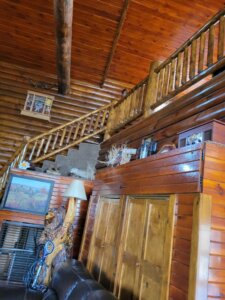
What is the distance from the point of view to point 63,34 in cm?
414

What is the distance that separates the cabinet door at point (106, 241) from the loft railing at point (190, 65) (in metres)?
1.68

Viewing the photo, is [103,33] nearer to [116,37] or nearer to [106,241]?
[116,37]

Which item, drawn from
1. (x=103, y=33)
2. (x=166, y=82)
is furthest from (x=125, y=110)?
(x=103, y=33)

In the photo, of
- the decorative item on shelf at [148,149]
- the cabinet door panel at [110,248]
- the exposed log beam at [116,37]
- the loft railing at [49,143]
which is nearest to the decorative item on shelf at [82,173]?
the loft railing at [49,143]

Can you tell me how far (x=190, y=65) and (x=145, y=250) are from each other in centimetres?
221

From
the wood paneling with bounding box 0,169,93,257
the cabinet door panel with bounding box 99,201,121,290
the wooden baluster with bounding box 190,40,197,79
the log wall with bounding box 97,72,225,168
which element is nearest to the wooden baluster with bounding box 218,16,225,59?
the log wall with bounding box 97,72,225,168

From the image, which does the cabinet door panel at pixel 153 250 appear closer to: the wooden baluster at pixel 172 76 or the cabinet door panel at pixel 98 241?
the cabinet door panel at pixel 98 241

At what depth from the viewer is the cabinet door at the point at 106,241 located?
2.82m

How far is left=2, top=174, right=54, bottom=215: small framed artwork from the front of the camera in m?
4.73

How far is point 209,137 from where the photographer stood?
2.09m

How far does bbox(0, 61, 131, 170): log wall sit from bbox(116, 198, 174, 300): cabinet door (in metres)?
4.75

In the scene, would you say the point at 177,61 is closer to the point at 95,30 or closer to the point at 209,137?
the point at 209,137

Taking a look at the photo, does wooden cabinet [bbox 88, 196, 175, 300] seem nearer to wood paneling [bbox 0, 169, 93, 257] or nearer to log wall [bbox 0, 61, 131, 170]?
wood paneling [bbox 0, 169, 93, 257]

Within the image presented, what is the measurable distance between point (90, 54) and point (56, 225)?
187 inches
